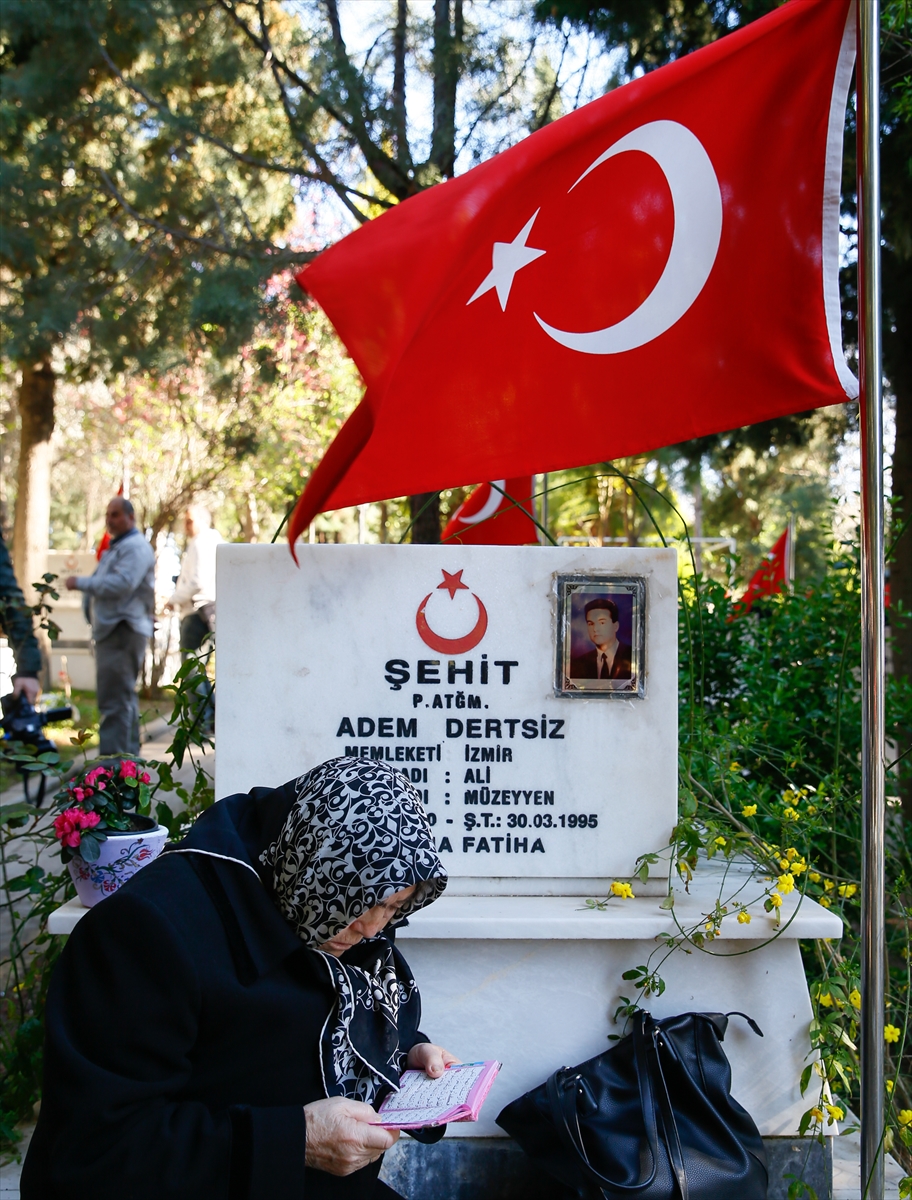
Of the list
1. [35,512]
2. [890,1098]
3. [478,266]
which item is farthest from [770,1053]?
[35,512]

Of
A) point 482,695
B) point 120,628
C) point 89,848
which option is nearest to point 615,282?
point 482,695

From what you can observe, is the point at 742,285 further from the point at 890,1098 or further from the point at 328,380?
the point at 328,380

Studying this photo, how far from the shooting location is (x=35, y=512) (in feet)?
41.0

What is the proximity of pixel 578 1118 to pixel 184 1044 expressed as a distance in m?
1.19

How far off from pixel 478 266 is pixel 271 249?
16.7 feet

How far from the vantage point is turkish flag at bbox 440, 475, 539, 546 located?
548 centimetres

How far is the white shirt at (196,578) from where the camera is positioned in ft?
30.5

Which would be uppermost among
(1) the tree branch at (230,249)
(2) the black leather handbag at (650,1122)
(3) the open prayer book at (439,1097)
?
(1) the tree branch at (230,249)

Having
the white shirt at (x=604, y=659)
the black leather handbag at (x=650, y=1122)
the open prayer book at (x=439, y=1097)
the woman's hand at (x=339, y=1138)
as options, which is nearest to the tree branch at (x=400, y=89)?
the white shirt at (x=604, y=659)

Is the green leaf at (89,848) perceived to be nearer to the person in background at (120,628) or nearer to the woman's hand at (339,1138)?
the woman's hand at (339,1138)

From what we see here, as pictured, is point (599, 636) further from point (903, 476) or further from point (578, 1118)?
point (903, 476)

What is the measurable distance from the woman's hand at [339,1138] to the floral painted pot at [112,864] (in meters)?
1.26

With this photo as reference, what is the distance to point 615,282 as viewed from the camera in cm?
279

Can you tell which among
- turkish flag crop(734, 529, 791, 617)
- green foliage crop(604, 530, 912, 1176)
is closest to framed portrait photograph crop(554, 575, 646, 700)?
green foliage crop(604, 530, 912, 1176)
